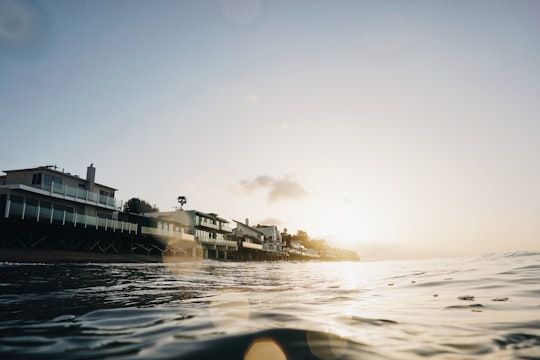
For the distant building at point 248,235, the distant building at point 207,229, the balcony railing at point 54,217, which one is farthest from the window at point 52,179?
the distant building at point 248,235

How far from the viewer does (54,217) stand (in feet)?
96.2

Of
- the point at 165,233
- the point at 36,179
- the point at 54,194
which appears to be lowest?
the point at 165,233

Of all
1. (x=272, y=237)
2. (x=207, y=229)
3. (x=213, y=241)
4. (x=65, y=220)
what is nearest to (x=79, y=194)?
(x=65, y=220)

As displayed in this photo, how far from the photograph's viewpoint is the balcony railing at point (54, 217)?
87.2 ft

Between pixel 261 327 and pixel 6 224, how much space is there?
3175 centimetres

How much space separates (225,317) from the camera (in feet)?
13.6

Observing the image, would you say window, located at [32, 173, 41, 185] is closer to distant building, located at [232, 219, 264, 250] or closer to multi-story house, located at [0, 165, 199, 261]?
multi-story house, located at [0, 165, 199, 261]

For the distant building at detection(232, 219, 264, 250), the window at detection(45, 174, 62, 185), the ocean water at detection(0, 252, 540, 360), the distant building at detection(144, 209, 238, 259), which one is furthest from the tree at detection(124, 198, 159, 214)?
the ocean water at detection(0, 252, 540, 360)

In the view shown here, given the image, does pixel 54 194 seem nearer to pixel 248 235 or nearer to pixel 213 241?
pixel 213 241

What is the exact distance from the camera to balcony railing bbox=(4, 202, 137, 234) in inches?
1047

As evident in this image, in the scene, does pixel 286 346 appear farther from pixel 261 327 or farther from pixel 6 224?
pixel 6 224

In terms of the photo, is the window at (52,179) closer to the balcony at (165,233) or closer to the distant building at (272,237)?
the balcony at (165,233)

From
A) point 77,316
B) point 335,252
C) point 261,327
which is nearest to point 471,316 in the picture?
point 261,327

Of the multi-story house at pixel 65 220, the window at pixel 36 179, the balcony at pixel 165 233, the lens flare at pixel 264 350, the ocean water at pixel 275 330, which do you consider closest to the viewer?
the lens flare at pixel 264 350
